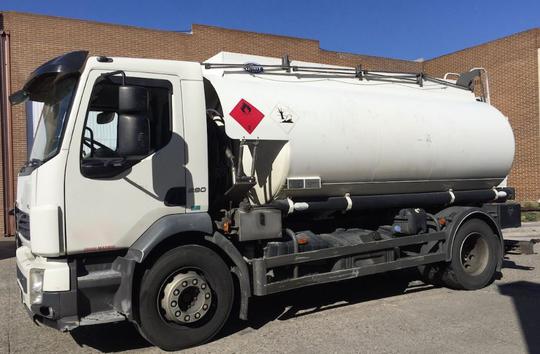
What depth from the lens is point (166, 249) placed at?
5484mm

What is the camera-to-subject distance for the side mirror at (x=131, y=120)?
15.4 ft

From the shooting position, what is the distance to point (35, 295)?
494 cm

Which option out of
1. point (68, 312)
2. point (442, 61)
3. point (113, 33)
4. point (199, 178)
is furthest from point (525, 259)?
point (442, 61)

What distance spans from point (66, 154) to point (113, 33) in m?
12.9

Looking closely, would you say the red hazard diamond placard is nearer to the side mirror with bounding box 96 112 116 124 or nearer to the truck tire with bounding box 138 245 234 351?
the side mirror with bounding box 96 112 116 124

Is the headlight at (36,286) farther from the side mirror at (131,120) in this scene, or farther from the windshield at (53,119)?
the side mirror at (131,120)

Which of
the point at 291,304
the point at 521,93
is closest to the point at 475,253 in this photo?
the point at 291,304

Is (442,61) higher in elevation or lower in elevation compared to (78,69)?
higher

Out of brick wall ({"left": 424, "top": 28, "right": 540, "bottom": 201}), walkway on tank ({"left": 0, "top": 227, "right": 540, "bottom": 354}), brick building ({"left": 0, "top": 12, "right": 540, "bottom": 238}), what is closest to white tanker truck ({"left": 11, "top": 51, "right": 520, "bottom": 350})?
walkway on tank ({"left": 0, "top": 227, "right": 540, "bottom": 354})

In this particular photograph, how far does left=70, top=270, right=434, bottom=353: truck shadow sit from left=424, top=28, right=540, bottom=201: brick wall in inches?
585

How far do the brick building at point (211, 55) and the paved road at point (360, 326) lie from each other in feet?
29.1

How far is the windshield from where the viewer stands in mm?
5161

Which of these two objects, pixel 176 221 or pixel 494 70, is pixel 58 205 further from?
pixel 494 70

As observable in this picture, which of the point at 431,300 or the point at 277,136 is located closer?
the point at 277,136
